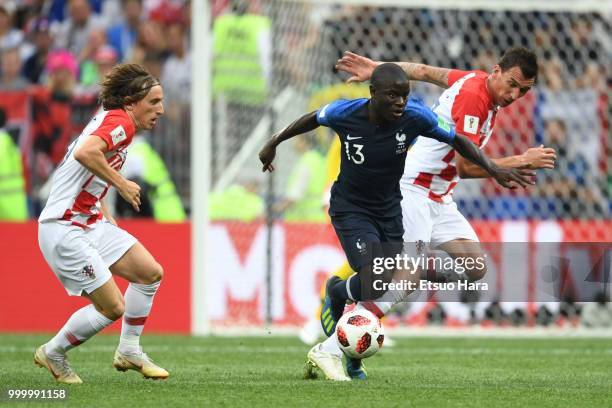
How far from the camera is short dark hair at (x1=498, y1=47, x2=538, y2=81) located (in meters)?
7.93

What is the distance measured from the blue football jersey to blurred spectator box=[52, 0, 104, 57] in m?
9.72

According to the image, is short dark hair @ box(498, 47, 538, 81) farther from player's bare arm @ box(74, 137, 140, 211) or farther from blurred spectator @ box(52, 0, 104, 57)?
blurred spectator @ box(52, 0, 104, 57)

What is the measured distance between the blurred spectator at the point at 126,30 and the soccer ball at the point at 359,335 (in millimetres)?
9850

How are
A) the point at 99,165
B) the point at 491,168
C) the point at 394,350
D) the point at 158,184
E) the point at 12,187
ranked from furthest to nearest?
1. the point at 158,184
2. the point at 12,187
3. the point at 394,350
4. the point at 491,168
5. the point at 99,165

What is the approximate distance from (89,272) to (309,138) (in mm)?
6476

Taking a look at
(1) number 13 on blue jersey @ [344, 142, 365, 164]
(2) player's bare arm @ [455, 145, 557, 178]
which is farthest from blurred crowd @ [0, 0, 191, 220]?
(2) player's bare arm @ [455, 145, 557, 178]

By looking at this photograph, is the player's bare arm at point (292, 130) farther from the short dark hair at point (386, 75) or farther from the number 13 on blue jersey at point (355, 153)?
the short dark hair at point (386, 75)

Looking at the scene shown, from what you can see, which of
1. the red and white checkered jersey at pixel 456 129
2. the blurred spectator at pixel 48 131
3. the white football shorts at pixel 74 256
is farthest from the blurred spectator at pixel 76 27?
the white football shorts at pixel 74 256

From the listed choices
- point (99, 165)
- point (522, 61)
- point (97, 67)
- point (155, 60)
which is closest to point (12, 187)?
point (97, 67)

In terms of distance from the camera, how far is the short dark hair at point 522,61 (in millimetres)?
7934

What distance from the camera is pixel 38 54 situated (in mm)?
15977

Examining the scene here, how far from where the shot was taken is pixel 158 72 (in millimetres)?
15195

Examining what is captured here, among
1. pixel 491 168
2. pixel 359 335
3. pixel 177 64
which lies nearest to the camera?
pixel 359 335

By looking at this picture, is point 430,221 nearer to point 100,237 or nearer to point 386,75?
point 386,75
